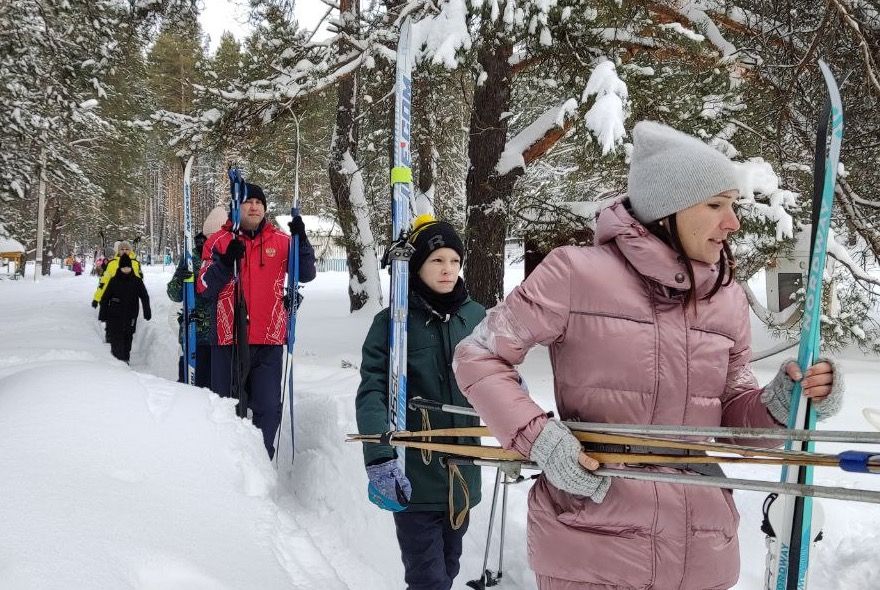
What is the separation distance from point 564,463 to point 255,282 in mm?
3982

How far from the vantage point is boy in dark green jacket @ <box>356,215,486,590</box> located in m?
2.60

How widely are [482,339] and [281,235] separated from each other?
3873mm

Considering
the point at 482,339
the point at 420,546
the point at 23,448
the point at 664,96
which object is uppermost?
the point at 664,96

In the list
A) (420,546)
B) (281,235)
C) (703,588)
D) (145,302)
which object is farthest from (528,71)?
(703,588)

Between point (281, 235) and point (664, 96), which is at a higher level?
point (664, 96)

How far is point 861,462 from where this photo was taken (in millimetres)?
1231

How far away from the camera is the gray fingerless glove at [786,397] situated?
4.98 feet

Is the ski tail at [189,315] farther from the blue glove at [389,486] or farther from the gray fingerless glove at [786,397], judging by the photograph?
the gray fingerless glove at [786,397]

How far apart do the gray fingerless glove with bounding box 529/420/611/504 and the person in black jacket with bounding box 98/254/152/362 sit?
9.34 meters

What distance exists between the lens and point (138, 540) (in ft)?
7.94

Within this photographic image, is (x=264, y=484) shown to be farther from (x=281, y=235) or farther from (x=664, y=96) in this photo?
(x=664, y=96)

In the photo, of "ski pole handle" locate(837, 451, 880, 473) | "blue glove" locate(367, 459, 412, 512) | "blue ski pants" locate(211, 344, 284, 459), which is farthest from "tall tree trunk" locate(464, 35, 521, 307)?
"ski pole handle" locate(837, 451, 880, 473)

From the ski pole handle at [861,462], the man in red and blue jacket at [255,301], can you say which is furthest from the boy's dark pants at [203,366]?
the ski pole handle at [861,462]

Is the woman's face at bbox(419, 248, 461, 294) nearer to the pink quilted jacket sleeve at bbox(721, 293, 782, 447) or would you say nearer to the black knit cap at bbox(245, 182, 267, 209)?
the pink quilted jacket sleeve at bbox(721, 293, 782, 447)
